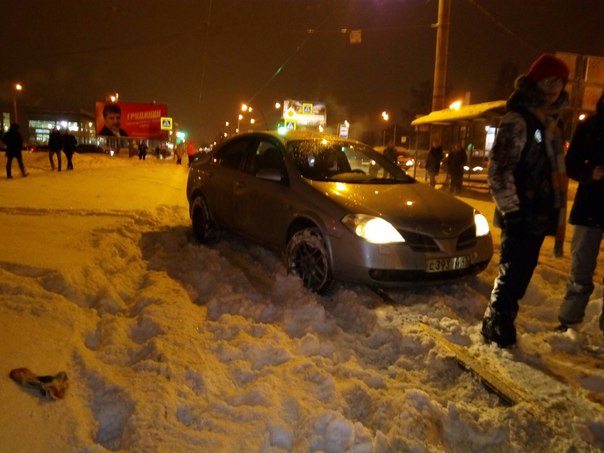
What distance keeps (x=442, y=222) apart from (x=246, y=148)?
2789mm

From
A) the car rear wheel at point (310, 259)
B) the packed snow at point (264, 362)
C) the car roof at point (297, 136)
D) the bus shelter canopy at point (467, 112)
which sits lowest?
the packed snow at point (264, 362)

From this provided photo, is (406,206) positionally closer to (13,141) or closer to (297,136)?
(297,136)

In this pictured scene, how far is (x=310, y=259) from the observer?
4809mm

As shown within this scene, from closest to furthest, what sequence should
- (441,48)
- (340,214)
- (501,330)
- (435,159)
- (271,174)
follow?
(501,330) → (340,214) → (271,174) → (441,48) → (435,159)

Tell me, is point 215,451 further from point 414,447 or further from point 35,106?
point 35,106

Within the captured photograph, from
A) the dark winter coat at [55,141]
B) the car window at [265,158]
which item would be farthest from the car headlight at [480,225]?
the dark winter coat at [55,141]

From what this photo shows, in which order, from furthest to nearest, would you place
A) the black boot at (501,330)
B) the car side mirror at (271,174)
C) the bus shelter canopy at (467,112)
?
the bus shelter canopy at (467,112)
the car side mirror at (271,174)
the black boot at (501,330)

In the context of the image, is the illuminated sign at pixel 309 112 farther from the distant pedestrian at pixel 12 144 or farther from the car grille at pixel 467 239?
the car grille at pixel 467 239

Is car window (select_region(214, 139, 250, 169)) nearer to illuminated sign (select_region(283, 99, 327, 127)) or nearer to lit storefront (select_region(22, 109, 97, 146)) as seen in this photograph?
illuminated sign (select_region(283, 99, 327, 127))

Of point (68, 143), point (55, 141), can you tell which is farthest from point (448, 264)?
point (68, 143)

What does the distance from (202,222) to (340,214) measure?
2873 mm

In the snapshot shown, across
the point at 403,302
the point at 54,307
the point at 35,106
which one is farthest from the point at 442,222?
the point at 35,106

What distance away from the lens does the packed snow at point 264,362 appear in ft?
8.34

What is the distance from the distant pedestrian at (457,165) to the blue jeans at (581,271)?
11911 millimetres
